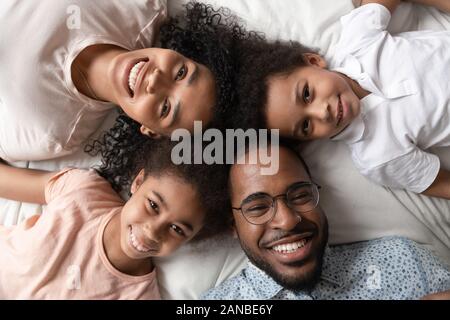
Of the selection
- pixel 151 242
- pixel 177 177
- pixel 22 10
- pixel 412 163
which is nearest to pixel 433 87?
pixel 412 163

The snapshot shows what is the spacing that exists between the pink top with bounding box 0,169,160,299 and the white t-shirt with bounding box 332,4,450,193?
2.12ft

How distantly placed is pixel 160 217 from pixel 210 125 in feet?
0.80

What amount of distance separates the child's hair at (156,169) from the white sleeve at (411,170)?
1.26 feet

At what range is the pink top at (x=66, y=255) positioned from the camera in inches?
45.3

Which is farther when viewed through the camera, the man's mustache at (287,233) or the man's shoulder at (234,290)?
the man's shoulder at (234,290)

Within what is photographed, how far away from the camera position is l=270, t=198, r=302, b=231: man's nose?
101 centimetres

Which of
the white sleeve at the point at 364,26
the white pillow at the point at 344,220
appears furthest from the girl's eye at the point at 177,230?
the white sleeve at the point at 364,26

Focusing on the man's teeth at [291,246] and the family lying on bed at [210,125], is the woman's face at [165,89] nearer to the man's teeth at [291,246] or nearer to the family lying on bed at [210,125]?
the family lying on bed at [210,125]

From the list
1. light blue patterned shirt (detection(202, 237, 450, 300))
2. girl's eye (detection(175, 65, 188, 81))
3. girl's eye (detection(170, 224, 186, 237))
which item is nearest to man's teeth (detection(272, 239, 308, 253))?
light blue patterned shirt (detection(202, 237, 450, 300))

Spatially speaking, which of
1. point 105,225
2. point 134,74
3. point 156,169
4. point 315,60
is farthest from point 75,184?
point 315,60

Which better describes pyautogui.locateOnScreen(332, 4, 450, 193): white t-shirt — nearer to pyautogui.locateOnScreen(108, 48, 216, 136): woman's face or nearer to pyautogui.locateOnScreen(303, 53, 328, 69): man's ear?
pyautogui.locateOnScreen(303, 53, 328, 69): man's ear

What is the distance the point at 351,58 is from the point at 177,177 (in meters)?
0.55

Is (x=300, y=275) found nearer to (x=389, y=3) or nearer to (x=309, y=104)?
(x=309, y=104)

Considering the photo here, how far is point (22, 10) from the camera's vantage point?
1.13m
